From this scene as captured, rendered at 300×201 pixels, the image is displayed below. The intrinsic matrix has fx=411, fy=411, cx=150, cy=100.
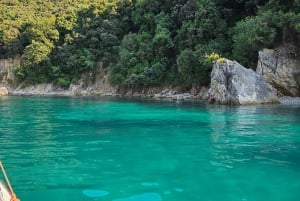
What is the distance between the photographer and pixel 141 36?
202ft

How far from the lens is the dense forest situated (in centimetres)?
4076

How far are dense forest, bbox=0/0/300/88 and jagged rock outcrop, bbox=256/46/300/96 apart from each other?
1.26m

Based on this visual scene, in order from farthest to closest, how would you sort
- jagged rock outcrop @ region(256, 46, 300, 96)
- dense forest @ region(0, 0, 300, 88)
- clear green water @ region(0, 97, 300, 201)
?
dense forest @ region(0, 0, 300, 88) < jagged rock outcrop @ region(256, 46, 300, 96) < clear green water @ region(0, 97, 300, 201)

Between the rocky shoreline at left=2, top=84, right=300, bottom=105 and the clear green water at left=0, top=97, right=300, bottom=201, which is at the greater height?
the rocky shoreline at left=2, top=84, right=300, bottom=105

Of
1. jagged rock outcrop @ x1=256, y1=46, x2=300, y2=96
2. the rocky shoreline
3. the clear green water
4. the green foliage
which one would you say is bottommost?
the clear green water

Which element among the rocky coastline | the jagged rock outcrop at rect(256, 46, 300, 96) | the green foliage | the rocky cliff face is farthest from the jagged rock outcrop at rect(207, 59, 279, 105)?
the rocky cliff face

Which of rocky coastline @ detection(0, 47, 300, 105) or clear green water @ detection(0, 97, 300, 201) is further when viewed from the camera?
rocky coastline @ detection(0, 47, 300, 105)

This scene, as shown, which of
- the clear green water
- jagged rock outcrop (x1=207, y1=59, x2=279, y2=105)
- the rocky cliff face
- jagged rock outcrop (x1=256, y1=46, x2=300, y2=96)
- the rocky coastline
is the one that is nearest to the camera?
the clear green water

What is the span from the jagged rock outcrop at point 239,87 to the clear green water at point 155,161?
13.2m

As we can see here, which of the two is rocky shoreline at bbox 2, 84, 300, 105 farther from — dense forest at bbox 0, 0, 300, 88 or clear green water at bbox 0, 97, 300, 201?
clear green water at bbox 0, 97, 300, 201

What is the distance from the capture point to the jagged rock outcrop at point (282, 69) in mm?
37688

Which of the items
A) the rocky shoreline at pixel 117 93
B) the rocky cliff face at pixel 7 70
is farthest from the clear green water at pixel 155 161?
the rocky cliff face at pixel 7 70

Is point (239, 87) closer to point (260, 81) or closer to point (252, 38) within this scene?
point (260, 81)

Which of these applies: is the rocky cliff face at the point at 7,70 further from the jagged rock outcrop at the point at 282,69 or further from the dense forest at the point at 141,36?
the jagged rock outcrop at the point at 282,69
